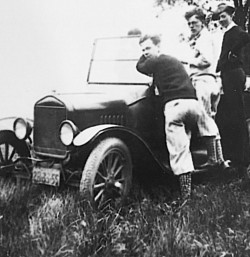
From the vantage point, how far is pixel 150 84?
3.48 metres

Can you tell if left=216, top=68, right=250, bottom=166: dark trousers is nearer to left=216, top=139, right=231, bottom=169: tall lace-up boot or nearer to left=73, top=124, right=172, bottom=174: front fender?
left=216, top=139, right=231, bottom=169: tall lace-up boot

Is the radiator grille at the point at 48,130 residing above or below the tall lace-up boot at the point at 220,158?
above

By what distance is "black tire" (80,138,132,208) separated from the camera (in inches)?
122

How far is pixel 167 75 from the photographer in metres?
3.48

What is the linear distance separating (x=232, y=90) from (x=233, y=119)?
0.20 metres

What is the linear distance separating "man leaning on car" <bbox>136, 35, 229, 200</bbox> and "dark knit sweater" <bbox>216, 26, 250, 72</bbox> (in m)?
0.35

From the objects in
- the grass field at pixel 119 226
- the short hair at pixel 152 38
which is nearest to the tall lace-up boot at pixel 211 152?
the grass field at pixel 119 226

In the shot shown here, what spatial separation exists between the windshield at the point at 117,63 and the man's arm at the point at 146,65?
0.9 inches

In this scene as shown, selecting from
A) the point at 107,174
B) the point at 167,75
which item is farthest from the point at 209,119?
the point at 107,174

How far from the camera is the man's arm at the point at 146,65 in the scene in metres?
3.44

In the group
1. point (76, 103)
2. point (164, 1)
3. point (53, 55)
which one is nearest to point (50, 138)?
point (76, 103)

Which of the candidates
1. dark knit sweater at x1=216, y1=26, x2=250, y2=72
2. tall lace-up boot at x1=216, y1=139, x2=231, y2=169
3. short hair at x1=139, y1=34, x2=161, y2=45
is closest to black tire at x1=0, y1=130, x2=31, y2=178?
short hair at x1=139, y1=34, x2=161, y2=45

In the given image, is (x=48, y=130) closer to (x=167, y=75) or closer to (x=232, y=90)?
(x=167, y=75)

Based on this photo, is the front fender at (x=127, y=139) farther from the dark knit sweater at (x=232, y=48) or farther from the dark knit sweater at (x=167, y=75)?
the dark knit sweater at (x=232, y=48)
